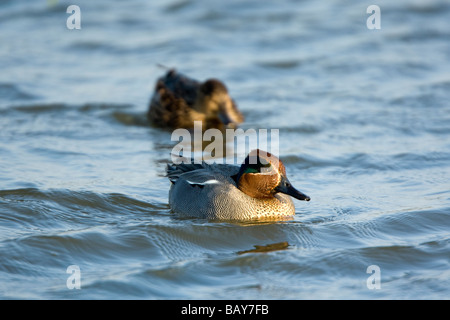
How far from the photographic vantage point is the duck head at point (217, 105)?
450 inches

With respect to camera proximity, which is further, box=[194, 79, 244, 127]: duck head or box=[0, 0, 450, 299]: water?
box=[194, 79, 244, 127]: duck head

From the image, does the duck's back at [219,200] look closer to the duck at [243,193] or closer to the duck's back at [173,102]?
the duck at [243,193]

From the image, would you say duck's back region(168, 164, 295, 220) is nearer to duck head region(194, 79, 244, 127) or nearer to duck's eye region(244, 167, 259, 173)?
duck's eye region(244, 167, 259, 173)

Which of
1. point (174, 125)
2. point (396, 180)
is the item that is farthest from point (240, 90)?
point (396, 180)

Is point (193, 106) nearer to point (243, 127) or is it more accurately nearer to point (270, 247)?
point (243, 127)

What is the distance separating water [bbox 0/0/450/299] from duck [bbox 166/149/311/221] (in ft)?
→ 0.53

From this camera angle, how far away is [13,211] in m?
7.47

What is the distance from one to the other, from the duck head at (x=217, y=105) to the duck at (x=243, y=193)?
3.91 metres

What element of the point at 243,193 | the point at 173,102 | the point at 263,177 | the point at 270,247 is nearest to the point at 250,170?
the point at 263,177

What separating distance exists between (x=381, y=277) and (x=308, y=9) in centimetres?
1213

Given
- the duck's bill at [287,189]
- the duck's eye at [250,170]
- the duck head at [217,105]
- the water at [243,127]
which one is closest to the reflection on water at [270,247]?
the water at [243,127]

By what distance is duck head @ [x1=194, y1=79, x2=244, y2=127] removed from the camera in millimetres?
11438

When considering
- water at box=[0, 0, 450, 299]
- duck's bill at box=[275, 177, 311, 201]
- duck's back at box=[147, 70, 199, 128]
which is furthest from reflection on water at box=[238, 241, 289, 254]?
duck's back at box=[147, 70, 199, 128]
